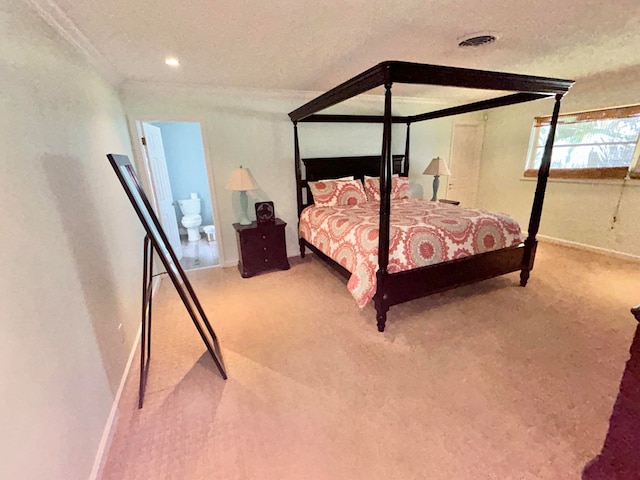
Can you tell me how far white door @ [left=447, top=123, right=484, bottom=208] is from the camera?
17.0ft

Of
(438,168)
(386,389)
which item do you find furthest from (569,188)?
(386,389)

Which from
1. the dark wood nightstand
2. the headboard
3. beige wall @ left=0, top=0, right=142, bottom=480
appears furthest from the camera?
the headboard

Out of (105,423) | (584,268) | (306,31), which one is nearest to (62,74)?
(306,31)

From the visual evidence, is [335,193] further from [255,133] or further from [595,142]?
[595,142]

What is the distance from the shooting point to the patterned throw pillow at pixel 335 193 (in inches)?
151

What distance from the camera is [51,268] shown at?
127cm

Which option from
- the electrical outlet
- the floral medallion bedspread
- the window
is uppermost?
the window

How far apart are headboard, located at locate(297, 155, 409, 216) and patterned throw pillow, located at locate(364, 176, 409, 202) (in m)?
0.24

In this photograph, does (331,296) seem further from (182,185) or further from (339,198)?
(182,185)

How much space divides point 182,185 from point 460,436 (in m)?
5.65

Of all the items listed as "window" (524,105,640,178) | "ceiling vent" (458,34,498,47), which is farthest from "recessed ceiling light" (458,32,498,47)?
"window" (524,105,640,178)

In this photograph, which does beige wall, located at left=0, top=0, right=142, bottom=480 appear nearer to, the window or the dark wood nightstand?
the dark wood nightstand

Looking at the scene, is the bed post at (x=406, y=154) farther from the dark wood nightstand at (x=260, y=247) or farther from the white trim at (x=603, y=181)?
the dark wood nightstand at (x=260, y=247)

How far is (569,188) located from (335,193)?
11.4 ft
